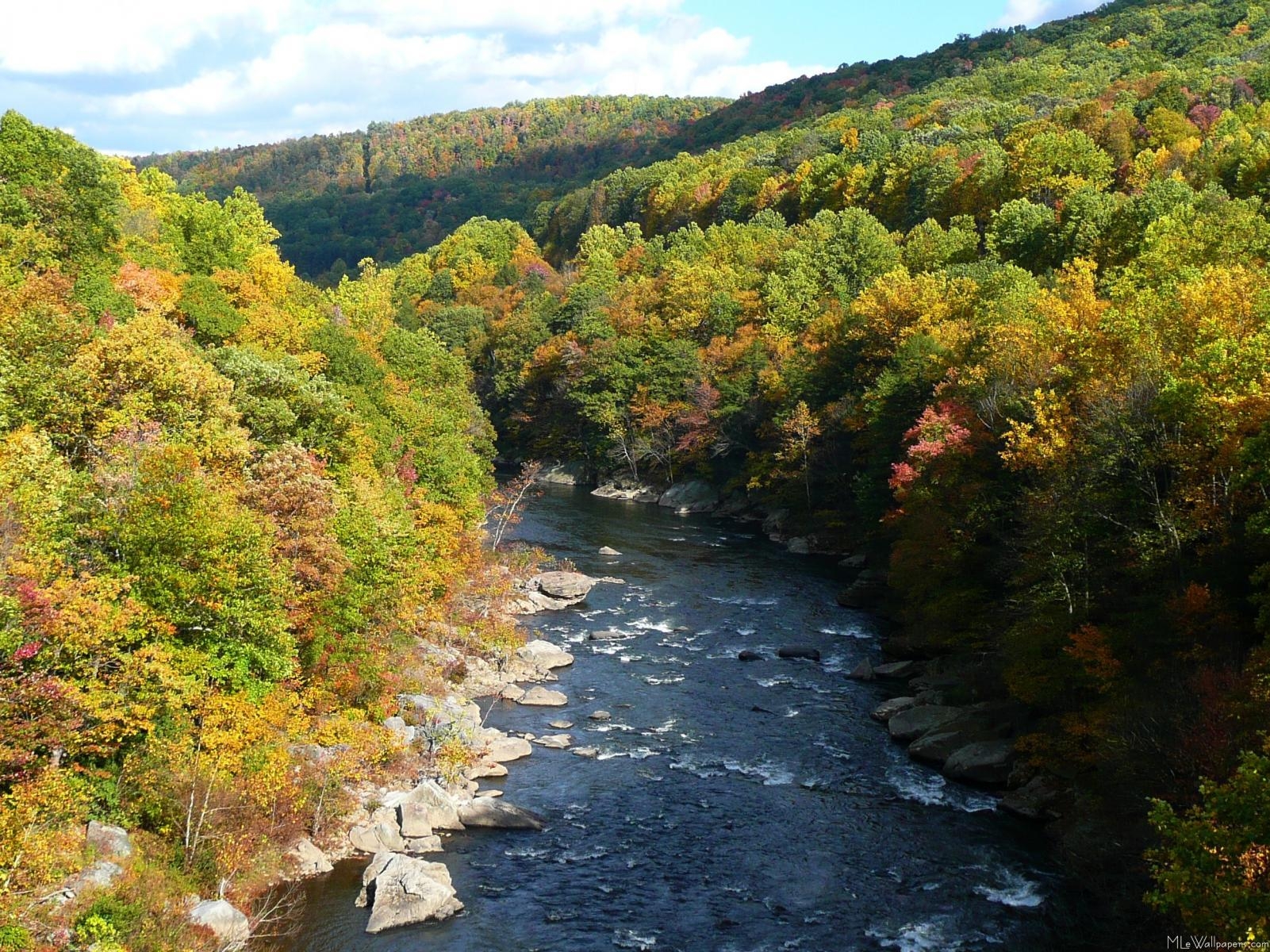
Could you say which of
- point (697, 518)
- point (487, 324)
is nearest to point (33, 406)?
point (697, 518)

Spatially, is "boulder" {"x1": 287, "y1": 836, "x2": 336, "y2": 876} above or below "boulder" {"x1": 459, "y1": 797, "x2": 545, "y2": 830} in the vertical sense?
above

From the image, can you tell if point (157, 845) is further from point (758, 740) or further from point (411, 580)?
point (758, 740)

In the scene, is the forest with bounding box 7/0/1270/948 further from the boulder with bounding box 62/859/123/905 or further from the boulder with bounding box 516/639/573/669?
the boulder with bounding box 516/639/573/669

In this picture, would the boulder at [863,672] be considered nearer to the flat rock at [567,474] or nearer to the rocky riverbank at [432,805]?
the rocky riverbank at [432,805]

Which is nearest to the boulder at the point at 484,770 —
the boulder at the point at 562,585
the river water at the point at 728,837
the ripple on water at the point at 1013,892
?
the river water at the point at 728,837

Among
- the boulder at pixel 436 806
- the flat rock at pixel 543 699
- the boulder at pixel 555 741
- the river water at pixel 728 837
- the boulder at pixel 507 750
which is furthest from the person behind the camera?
the flat rock at pixel 543 699

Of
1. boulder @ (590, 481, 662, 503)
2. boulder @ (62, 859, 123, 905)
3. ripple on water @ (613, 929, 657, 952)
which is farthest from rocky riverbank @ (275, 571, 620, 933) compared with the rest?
boulder @ (590, 481, 662, 503)
